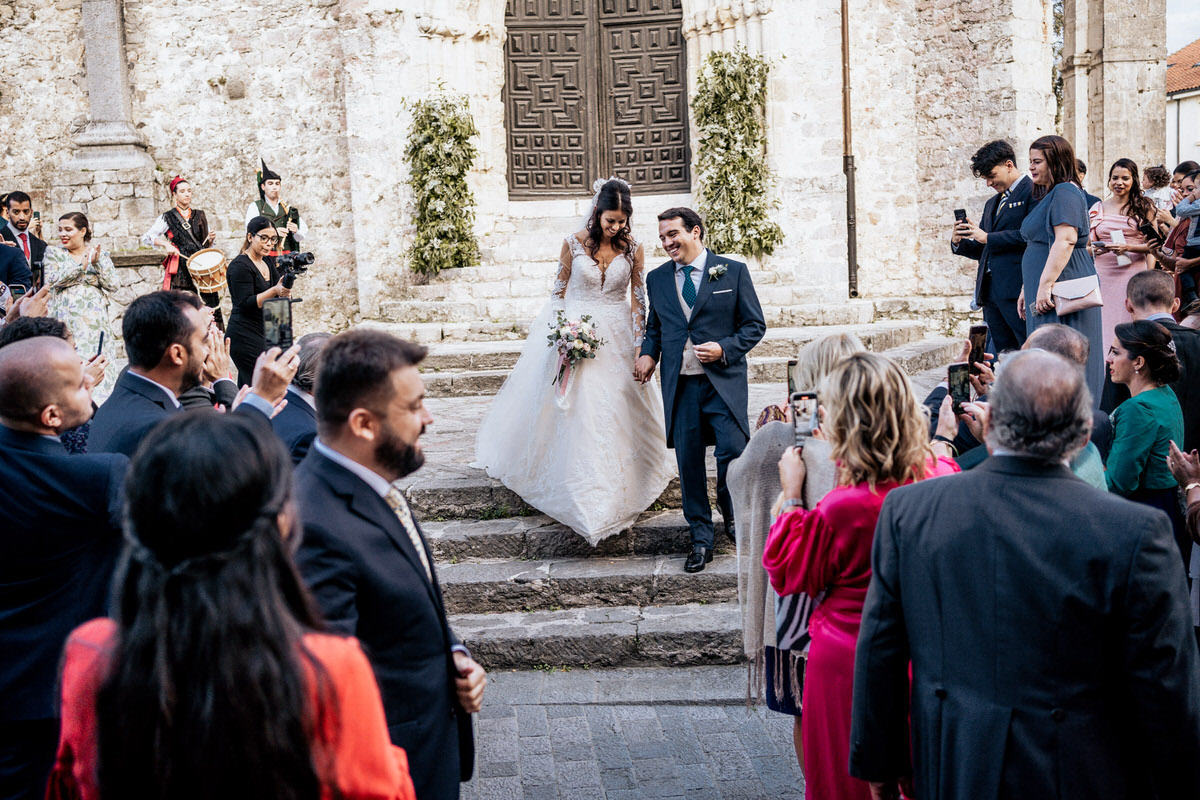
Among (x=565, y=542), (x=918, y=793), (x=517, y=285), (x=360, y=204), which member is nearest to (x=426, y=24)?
(x=360, y=204)

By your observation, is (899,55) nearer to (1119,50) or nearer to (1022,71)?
(1022,71)

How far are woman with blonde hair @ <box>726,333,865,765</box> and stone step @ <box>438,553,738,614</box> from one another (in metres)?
1.57

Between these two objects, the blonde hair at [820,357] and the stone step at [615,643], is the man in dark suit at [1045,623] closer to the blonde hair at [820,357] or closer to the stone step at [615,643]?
the blonde hair at [820,357]

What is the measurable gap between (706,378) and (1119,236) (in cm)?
392

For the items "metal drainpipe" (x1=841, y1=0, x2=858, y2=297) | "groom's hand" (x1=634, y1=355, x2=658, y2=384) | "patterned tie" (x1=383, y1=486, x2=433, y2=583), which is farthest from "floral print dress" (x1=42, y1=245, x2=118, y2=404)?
"metal drainpipe" (x1=841, y1=0, x2=858, y2=297)

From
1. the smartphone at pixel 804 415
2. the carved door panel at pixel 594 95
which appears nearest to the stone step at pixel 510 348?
the carved door panel at pixel 594 95

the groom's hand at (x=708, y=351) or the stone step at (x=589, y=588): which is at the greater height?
the groom's hand at (x=708, y=351)

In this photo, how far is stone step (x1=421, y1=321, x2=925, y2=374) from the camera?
10031 millimetres

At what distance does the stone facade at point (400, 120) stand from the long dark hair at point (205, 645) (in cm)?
1082

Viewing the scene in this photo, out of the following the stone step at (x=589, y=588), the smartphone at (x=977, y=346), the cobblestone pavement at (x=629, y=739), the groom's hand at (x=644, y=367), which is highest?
the smartphone at (x=977, y=346)

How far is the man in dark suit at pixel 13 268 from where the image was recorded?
Answer: 798 cm

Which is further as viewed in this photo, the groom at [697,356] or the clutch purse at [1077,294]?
the clutch purse at [1077,294]

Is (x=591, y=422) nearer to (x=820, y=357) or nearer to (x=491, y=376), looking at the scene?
(x=820, y=357)

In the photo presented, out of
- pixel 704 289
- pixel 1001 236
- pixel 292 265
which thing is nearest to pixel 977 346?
pixel 704 289
